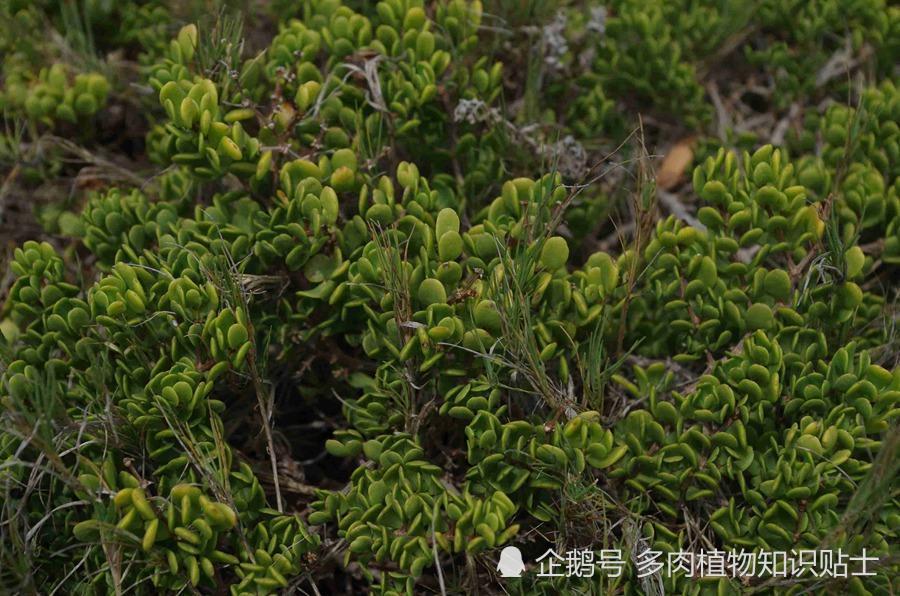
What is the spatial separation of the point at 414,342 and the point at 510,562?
53cm

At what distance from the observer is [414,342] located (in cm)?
191

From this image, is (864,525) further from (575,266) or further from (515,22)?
(515,22)

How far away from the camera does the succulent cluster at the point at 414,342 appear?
74.1 inches

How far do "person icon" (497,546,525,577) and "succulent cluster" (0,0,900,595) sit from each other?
0.06m

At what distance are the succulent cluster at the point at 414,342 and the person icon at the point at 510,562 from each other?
2.2 inches

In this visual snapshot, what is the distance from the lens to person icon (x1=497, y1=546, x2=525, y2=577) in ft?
6.30

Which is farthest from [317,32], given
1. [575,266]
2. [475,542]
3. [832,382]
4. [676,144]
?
[832,382]

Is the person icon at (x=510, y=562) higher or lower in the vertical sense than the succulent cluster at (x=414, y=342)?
lower

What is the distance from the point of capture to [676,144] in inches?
115

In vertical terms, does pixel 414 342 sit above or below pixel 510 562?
above

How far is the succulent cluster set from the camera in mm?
1882

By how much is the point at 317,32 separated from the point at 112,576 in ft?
4.82

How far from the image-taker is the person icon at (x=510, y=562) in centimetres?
192

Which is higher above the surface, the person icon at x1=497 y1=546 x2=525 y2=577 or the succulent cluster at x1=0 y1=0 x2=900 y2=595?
the succulent cluster at x1=0 y1=0 x2=900 y2=595
